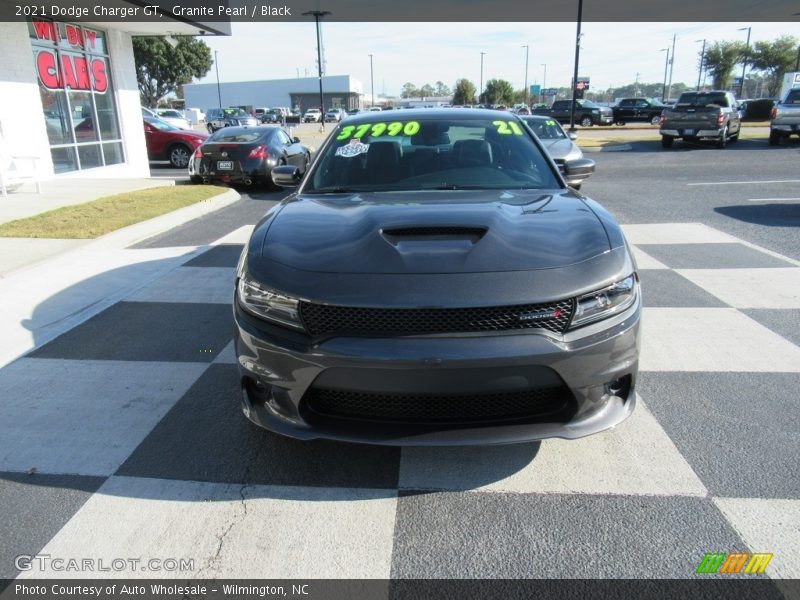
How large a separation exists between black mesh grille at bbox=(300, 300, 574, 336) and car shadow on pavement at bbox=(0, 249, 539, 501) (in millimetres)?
780

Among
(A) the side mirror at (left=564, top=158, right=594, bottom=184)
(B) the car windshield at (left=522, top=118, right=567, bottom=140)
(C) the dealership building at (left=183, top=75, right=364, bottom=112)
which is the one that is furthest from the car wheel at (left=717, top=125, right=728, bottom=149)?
(C) the dealership building at (left=183, top=75, right=364, bottom=112)

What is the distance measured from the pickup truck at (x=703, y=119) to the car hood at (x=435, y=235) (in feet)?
65.0

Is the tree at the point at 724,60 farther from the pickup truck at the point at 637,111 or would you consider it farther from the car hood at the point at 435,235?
the car hood at the point at 435,235

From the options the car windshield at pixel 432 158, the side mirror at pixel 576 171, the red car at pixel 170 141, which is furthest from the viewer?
the red car at pixel 170 141

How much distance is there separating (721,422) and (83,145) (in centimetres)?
1522

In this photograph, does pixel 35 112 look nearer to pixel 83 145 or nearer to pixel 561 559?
pixel 83 145

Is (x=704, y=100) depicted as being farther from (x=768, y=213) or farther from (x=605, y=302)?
(x=605, y=302)

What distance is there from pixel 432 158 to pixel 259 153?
8800 millimetres

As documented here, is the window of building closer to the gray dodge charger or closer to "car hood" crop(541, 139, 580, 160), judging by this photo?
"car hood" crop(541, 139, 580, 160)

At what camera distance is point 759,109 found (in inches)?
1319

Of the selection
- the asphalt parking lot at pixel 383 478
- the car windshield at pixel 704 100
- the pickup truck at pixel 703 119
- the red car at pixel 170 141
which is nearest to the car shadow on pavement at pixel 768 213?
the asphalt parking lot at pixel 383 478

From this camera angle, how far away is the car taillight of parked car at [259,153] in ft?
38.4

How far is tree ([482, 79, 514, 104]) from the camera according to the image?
79312mm

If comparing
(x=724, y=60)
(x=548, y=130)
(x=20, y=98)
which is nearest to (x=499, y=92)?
(x=724, y=60)
